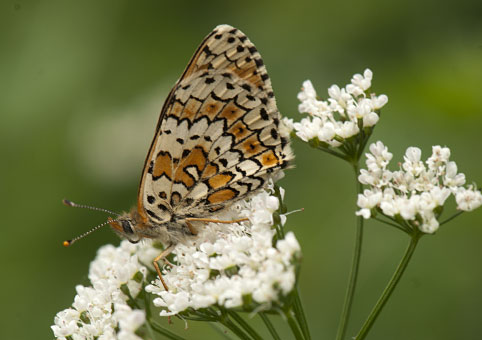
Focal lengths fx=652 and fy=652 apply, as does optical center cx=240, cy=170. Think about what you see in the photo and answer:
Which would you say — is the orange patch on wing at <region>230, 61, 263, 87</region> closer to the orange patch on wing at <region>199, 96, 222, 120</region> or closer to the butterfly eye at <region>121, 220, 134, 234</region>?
A: the orange patch on wing at <region>199, 96, 222, 120</region>

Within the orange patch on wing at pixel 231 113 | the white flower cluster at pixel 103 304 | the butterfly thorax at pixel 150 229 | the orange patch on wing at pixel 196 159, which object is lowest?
the white flower cluster at pixel 103 304

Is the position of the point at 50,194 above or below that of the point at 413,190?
below

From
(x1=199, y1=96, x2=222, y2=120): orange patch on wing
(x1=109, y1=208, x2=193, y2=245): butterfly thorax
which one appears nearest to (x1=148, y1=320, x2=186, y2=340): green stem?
(x1=109, y1=208, x2=193, y2=245): butterfly thorax

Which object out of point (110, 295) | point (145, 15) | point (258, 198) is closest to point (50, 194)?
point (145, 15)

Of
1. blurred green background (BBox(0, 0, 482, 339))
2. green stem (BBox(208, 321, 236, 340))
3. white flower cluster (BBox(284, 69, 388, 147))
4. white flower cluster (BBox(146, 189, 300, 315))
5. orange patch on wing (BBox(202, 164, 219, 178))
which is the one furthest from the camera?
blurred green background (BBox(0, 0, 482, 339))

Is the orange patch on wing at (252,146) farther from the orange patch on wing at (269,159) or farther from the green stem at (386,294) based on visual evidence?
the green stem at (386,294)

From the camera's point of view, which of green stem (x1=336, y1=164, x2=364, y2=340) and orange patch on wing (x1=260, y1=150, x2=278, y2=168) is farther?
orange patch on wing (x1=260, y1=150, x2=278, y2=168)

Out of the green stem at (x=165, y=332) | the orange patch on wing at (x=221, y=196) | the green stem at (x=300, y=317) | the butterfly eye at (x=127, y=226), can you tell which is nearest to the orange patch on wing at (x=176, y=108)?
the orange patch on wing at (x=221, y=196)

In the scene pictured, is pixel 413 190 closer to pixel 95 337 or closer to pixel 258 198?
pixel 258 198
